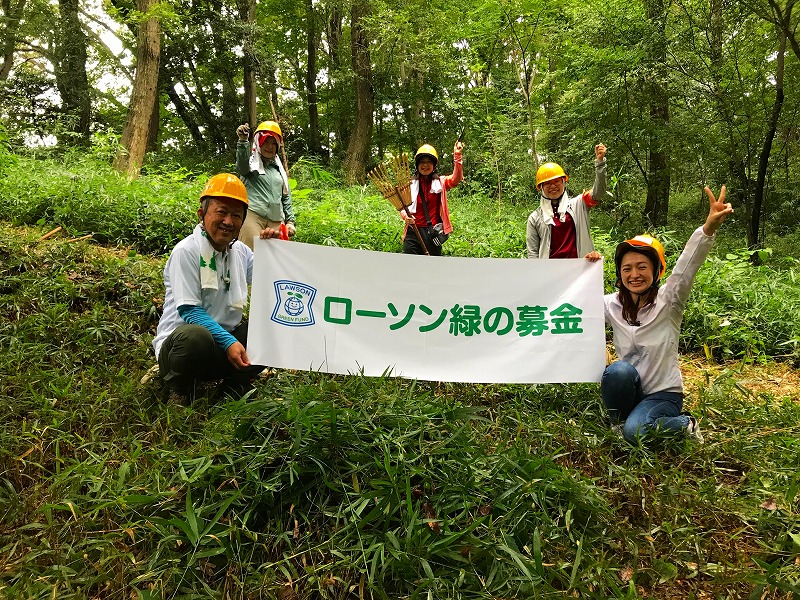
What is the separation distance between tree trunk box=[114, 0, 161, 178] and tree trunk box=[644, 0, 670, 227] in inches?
319

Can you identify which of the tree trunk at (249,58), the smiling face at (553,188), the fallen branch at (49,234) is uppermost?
the tree trunk at (249,58)

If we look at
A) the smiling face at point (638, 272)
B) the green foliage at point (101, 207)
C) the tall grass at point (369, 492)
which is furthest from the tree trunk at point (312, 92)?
the smiling face at point (638, 272)

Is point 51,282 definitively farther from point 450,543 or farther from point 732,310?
point 732,310

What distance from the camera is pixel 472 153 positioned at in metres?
12.7

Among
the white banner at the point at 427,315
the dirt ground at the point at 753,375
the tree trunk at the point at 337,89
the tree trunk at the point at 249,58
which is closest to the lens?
the white banner at the point at 427,315

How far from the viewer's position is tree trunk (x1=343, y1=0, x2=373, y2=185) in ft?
38.5

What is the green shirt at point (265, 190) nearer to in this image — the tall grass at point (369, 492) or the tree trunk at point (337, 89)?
the tall grass at point (369, 492)

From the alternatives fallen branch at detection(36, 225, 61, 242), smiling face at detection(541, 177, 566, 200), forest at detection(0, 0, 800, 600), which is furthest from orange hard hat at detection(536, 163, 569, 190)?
fallen branch at detection(36, 225, 61, 242)

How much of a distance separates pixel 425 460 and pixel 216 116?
14062 millimetres

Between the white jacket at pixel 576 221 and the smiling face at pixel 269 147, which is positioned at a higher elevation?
the smiling face at pixel 269 147

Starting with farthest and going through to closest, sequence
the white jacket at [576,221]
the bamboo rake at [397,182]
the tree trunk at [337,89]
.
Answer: the tree trunk at [337,89]
the bamboo rake at [397,182]
the white jacket at [576,221]

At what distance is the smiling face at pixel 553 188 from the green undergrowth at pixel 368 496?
187cm

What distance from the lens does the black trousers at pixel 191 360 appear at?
8.64ft

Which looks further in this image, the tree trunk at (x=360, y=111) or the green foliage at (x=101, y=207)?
the tree trunk at (x=360, y=111)
